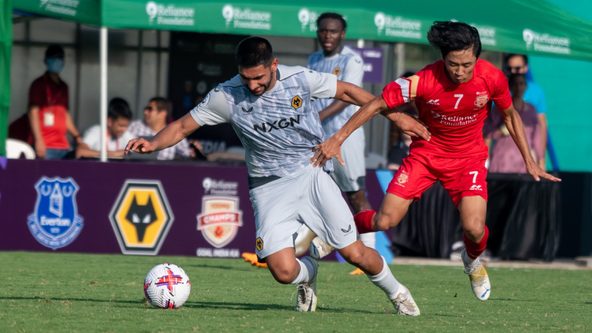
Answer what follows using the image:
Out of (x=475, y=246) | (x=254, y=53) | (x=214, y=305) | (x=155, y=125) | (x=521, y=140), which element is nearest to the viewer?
(x=254, y=53)

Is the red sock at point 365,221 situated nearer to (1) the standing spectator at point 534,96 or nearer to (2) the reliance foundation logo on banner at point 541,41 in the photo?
(2) the reliance foundation logo on banner at point 541,41

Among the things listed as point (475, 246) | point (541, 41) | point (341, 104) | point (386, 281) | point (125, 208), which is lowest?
point (125, 208)

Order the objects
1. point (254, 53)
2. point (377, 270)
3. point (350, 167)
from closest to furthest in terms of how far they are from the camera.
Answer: point (254, 53) → point (377, 270) → point (350, 167)

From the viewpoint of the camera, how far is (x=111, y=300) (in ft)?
33.0

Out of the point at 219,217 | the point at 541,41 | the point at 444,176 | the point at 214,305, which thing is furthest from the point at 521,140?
the point at 541,41

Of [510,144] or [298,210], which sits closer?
[298,210]

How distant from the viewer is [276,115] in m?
9.21

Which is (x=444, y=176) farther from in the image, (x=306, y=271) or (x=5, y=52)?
(x=5, y=52)

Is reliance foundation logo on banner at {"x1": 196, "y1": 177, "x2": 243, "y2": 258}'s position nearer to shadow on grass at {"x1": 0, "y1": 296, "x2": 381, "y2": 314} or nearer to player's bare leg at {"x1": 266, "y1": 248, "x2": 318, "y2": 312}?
shadow on grass at {"x1": 0, "y1": 296, "x2": 381, "y2": 314}

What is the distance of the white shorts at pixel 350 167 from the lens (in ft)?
42.4

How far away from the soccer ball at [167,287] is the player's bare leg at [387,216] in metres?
1.65

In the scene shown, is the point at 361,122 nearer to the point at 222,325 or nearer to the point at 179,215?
the point at 222,325

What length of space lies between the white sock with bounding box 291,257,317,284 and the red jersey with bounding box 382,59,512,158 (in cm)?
130

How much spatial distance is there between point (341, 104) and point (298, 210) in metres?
3.41
